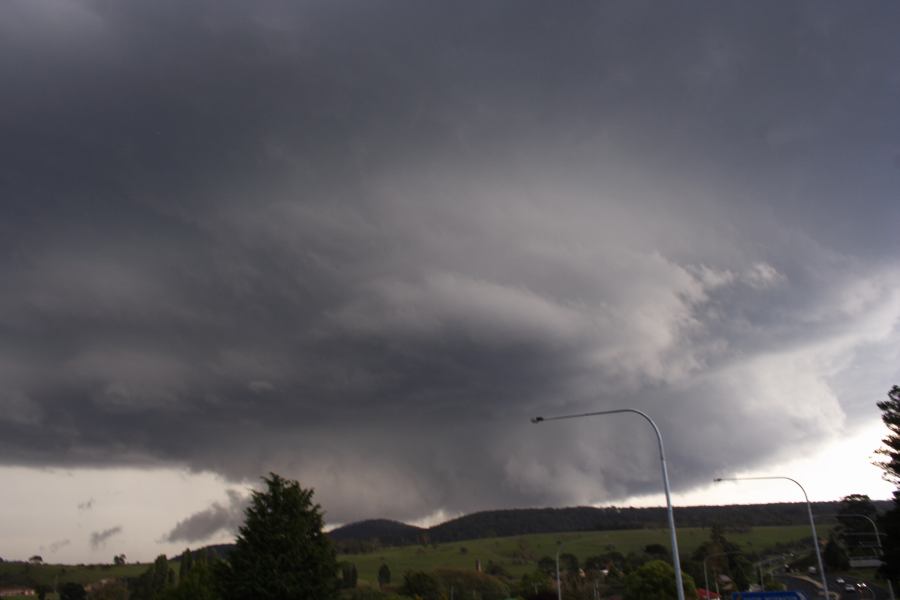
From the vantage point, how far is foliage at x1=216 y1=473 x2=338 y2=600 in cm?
5231

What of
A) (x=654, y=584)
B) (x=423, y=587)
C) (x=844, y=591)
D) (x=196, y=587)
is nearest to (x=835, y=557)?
(x=844, y=591)

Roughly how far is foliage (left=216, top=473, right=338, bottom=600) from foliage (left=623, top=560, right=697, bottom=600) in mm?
73953

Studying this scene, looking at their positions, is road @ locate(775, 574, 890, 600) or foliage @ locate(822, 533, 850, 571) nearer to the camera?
road @ locate(775, 574, 890, 600)

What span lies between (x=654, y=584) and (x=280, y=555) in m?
79.5

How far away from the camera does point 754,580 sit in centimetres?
17350

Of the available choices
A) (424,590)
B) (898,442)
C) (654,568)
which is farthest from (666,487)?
(424,590)

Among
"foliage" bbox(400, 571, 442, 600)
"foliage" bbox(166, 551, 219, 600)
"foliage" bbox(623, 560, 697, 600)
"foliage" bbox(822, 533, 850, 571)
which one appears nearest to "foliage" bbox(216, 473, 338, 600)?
"foliage" bbox(166, 551, 219, 600)

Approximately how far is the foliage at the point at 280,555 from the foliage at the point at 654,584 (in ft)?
243

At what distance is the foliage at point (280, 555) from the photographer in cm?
5231

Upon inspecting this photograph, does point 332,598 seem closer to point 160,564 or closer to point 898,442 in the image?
point 898,442

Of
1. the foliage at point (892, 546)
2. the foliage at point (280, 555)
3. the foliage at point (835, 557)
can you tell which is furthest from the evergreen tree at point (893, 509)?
the foliage at point (835, 557)

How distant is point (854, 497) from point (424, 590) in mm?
107712

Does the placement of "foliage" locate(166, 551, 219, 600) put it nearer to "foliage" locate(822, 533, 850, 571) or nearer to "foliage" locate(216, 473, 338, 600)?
"foliage" locate(216, 473, 338, 600)

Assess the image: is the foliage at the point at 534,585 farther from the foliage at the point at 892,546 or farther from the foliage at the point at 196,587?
the foliage at the point at 196,587
